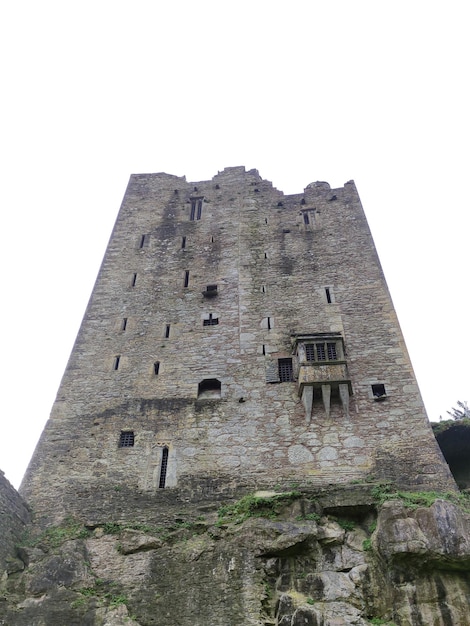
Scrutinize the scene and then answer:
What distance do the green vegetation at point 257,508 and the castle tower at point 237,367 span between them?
32.5 inches

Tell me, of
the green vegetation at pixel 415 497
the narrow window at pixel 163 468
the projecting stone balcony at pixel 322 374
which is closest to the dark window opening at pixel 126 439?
the narrow window at pixel 163 468

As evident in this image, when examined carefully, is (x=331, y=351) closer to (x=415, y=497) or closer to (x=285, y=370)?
(x=285, y=370)

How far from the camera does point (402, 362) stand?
1756cm

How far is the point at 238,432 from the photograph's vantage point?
53.6ft

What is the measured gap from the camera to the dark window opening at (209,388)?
17.6 m

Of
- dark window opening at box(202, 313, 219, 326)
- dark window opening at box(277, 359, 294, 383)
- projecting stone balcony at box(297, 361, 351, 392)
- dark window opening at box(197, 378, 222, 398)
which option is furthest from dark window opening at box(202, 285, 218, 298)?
projecting stone balcony at box(297, 361, 351, 392)

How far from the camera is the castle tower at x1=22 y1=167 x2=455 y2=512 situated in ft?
50.9

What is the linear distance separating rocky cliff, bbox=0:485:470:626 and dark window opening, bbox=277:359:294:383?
4053 millimetres

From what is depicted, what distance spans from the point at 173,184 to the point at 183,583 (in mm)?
18437

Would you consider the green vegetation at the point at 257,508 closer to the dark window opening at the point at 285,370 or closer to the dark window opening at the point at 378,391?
the dark window opening at the point at 285,370

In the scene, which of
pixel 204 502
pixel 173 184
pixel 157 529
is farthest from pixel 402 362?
pixel 173 184

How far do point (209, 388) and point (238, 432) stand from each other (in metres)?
2.06

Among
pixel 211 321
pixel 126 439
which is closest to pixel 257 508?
pixel 126 439

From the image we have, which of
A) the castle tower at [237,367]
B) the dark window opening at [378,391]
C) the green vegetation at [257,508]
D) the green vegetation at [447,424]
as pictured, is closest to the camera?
the green vegetation at [257,508]
